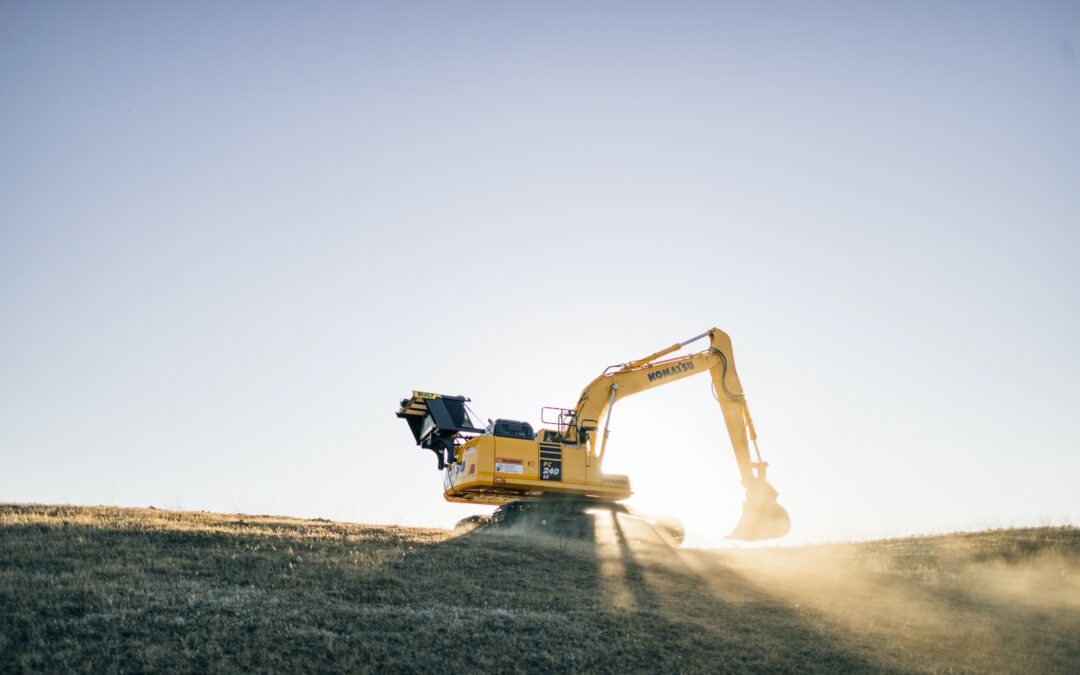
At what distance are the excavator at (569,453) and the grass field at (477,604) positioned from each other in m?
3.08

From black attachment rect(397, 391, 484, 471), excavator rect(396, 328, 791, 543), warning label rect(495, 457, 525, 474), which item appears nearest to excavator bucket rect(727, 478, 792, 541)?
excavator rect(396, 328, 791, 543)

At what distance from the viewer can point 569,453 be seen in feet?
94.4

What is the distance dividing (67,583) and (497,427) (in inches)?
609

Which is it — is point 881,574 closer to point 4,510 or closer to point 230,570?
point 230,570

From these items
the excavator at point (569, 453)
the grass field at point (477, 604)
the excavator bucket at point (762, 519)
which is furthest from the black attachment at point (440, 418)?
the excavator bucket at point (762, 519)

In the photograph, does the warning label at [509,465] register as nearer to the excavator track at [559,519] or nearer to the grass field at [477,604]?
the excavator track at [559,519]

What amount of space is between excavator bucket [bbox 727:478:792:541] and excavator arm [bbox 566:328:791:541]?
0.11 ft

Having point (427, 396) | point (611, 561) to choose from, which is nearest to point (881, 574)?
point (611, 561)

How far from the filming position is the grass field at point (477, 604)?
12953 mm

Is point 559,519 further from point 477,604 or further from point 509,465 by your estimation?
point 477,604

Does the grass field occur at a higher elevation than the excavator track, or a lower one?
lower

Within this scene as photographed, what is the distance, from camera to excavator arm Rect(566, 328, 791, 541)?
28.9 metres

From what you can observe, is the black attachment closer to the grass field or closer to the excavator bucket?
the grass field

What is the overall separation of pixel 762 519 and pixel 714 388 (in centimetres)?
531
